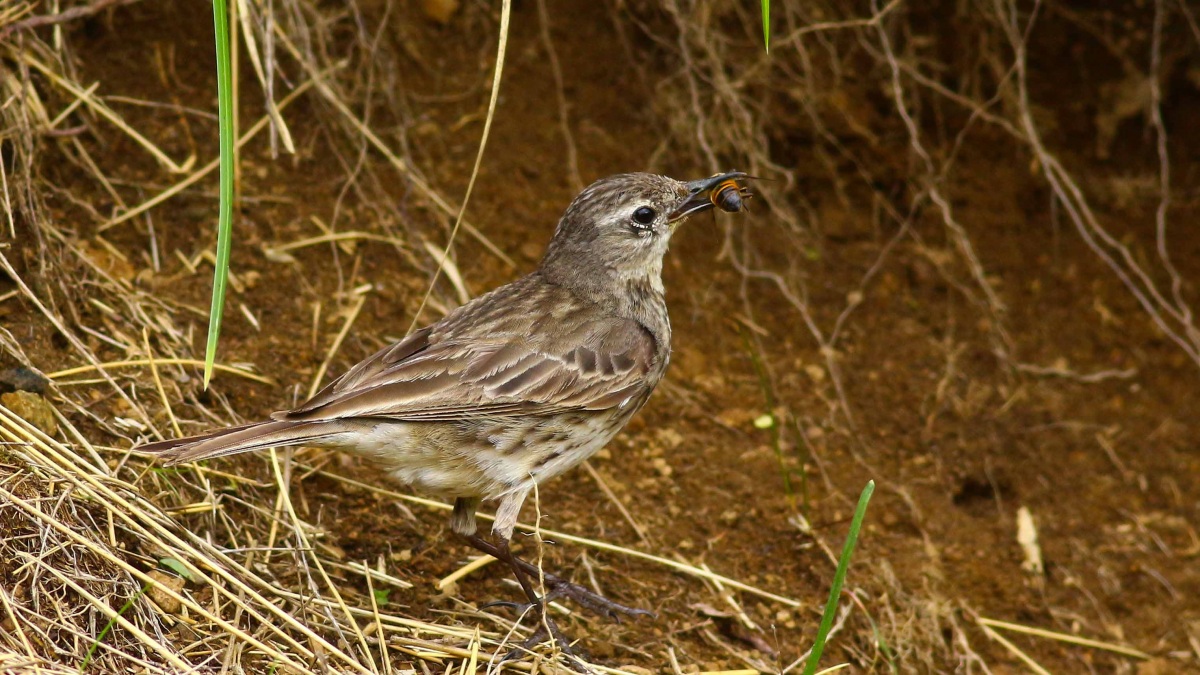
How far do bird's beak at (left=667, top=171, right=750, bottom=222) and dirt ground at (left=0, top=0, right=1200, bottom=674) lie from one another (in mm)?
613

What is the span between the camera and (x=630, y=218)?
15.4 ft

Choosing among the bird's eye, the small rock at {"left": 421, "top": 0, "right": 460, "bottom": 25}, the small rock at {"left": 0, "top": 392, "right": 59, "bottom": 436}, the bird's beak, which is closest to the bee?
the bird's beak

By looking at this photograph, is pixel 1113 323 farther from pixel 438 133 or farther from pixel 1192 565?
pixel 438 133

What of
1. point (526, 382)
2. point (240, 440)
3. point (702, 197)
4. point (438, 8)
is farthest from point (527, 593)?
point (438, 8)

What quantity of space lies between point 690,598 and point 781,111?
2.95 m

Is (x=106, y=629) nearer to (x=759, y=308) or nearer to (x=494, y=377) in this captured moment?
(x=494, y=377)

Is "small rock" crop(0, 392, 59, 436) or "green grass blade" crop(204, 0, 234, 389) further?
"small rock" crop(0, 392, 59, 436)

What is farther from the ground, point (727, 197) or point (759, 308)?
point (727, 197)

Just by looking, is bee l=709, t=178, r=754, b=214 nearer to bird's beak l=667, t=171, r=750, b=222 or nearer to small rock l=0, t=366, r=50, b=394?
bird's beak l=667, t=171, r=750, b=222

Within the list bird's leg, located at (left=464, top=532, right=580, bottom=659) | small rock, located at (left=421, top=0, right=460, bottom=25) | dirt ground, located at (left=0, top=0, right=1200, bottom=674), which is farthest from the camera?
small rock, located at (left=421, top=0, right=460, bottom=25)

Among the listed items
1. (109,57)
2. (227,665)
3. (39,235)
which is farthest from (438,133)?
(227,665)

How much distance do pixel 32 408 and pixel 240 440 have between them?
85 cm

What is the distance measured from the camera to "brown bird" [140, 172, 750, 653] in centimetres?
410

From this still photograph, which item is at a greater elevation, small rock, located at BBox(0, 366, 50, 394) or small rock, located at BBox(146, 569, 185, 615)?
small rock, located at BBox(0, 366, 50, 394)
